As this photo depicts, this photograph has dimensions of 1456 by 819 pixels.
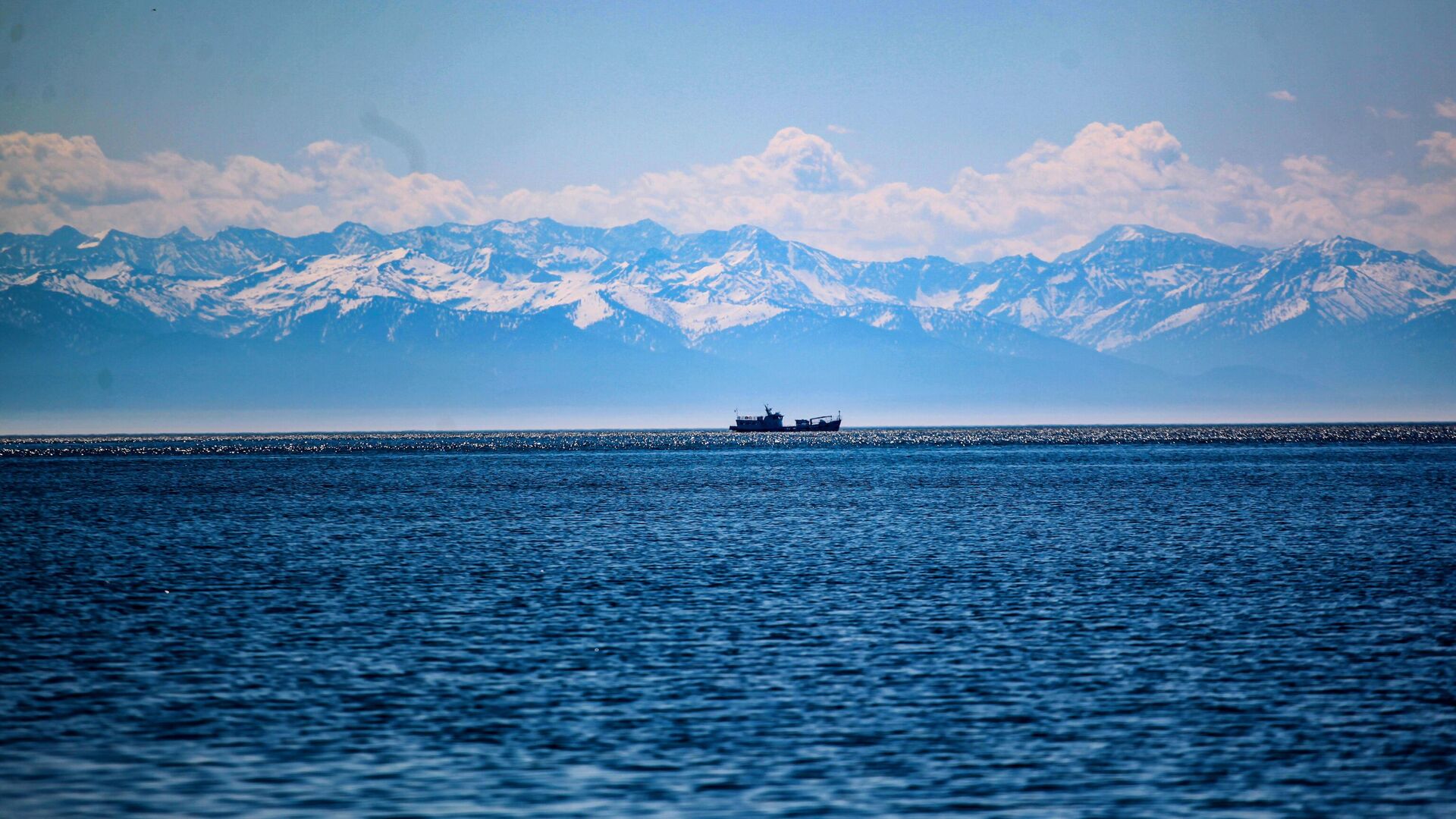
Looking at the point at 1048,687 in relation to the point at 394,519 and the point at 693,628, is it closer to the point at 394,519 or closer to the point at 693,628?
the point at 693,628

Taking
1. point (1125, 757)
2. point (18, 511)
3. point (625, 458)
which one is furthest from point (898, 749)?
point (625, 458)

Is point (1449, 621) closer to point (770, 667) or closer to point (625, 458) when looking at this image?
point (770, 667)

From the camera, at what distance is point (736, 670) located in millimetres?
28484

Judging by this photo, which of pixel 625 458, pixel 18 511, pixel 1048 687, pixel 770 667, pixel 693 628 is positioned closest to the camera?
pixel 1048 687

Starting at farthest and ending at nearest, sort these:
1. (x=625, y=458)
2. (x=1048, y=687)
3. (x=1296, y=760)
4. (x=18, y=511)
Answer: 1. (x=625, y=458)
2. (x=18, y=511)
3. (x=1048, y=687)
4. (x=1296, y=760)

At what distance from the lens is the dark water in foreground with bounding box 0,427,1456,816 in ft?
65.9

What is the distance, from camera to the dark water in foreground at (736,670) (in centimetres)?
2009

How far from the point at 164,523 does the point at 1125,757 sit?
209ft

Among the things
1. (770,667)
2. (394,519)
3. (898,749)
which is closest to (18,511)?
(394,519)

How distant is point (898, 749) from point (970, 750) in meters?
1.13

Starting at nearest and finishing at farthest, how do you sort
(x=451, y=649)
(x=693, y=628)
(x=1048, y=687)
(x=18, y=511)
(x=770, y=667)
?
(x=1048, y=687), (x=770, y=667), (x=451, y=649), (x=693, y=628), (x=18, y=511)

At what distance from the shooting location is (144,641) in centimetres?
3316

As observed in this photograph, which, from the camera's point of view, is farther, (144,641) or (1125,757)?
(144,641)

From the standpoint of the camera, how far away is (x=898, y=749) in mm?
21875
